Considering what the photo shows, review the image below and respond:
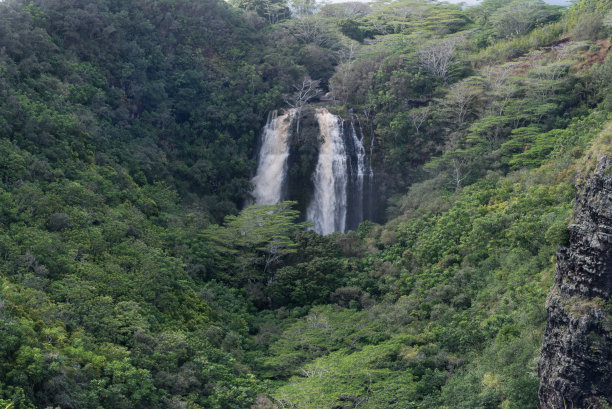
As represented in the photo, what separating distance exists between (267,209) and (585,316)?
18405 millimetres

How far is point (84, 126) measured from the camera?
2998 cm

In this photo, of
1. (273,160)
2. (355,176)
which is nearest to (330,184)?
(355,176)

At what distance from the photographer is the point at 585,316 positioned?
15078mm

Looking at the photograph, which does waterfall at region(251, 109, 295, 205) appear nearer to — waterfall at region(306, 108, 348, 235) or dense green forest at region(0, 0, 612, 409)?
dense green forest at region(0, 0, 612, 409)

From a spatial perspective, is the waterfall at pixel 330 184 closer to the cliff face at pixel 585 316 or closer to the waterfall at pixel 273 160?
the waterfall at pixel 273 160

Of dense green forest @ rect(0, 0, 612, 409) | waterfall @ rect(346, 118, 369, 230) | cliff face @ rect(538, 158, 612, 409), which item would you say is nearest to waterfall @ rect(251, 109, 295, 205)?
dense green forest @ rect(0, 0, 612, 409)

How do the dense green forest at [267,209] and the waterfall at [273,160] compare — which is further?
the waterfall at [273,160]

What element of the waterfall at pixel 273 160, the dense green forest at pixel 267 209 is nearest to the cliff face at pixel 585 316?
the dense green forest at pixel 267 209

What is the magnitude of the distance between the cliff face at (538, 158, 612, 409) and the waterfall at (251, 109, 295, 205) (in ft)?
80.1

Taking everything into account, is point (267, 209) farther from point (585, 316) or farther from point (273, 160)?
point (585, 316)

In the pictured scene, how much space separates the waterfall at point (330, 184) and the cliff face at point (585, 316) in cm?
2191

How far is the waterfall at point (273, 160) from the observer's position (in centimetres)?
3869

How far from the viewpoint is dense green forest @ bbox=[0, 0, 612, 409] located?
59.8ft

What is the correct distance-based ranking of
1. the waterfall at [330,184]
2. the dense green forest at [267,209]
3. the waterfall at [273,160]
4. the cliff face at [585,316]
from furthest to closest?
the waterfall at [273,160], the waterfall at [330,184], the dense green forest at [267,209], the cliff face at [585,316]
